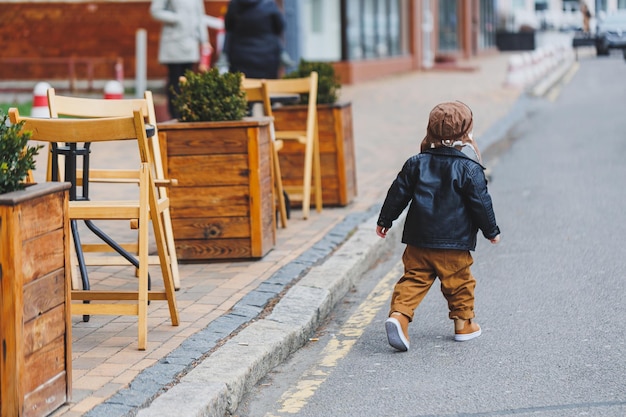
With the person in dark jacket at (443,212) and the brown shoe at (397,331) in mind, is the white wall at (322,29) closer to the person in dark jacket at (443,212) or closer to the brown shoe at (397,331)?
the person in dark jacket at (443,212)

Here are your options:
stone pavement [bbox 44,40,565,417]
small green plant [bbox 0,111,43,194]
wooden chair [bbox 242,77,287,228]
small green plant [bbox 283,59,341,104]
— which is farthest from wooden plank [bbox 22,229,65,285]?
small green plant [bbox 283,59,341,104]

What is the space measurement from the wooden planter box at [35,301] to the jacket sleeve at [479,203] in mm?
2095

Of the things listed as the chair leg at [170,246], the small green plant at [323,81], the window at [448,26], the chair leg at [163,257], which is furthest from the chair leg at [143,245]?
the window at [448,26]

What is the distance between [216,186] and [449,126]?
234 centimetres

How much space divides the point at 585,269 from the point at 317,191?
2.81 m

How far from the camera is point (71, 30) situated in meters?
22.6

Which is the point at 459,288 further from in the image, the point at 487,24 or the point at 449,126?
the point at 487,24

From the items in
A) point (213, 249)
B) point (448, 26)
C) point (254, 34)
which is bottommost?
point (213, 249)

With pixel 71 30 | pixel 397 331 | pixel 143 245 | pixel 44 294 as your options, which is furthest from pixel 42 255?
pixel 71 30

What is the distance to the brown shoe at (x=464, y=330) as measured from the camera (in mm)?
5910

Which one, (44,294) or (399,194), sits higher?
(399,194)

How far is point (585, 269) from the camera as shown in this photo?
7.50 m

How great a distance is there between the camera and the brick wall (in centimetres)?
2252

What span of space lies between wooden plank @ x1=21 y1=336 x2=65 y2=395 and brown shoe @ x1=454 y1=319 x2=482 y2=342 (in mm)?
2177
